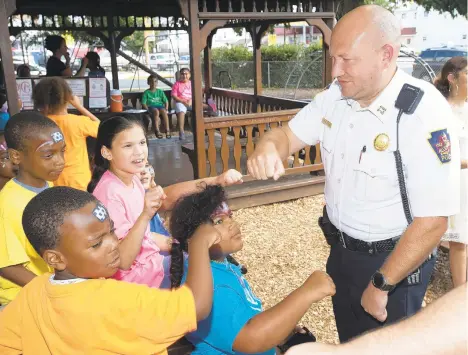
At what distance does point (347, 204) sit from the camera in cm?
221

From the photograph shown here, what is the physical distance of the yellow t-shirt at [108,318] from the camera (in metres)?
1.40

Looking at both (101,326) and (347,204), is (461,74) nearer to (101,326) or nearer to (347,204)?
(347,204)

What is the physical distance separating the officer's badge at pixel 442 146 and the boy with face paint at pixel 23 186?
1825 millimetres

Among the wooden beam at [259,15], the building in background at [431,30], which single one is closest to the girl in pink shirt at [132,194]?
the wooden beam at [259,15]

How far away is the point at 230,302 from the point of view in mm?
1761

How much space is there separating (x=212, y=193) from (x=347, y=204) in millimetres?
670

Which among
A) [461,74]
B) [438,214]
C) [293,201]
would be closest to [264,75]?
[293,201]

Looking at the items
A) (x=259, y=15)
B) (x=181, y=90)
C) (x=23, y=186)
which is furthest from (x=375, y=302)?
(x=181, y=90)

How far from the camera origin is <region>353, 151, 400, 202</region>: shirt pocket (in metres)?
2.00

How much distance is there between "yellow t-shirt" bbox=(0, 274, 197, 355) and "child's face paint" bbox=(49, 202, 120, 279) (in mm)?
54

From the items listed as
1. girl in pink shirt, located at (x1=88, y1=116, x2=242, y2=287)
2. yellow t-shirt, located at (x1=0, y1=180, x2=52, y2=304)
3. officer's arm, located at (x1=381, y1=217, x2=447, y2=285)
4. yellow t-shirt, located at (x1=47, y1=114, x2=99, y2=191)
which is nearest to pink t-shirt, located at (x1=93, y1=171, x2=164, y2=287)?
girl in pink shirt, located at (x1=88, y1=116, x2=242, y2=287)

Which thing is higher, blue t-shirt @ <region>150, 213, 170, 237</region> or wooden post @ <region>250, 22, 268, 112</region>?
wooden post @ <region>250, 22, 268, 112</region>

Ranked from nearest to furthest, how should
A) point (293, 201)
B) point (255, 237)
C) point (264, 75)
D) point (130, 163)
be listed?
point (130, 163) < point (255, 237) < point (293, 201) < point (264, 75)

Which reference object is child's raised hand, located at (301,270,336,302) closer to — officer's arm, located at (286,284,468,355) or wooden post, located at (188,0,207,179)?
Answer: officer's arm, located at (286,284,468,355)
